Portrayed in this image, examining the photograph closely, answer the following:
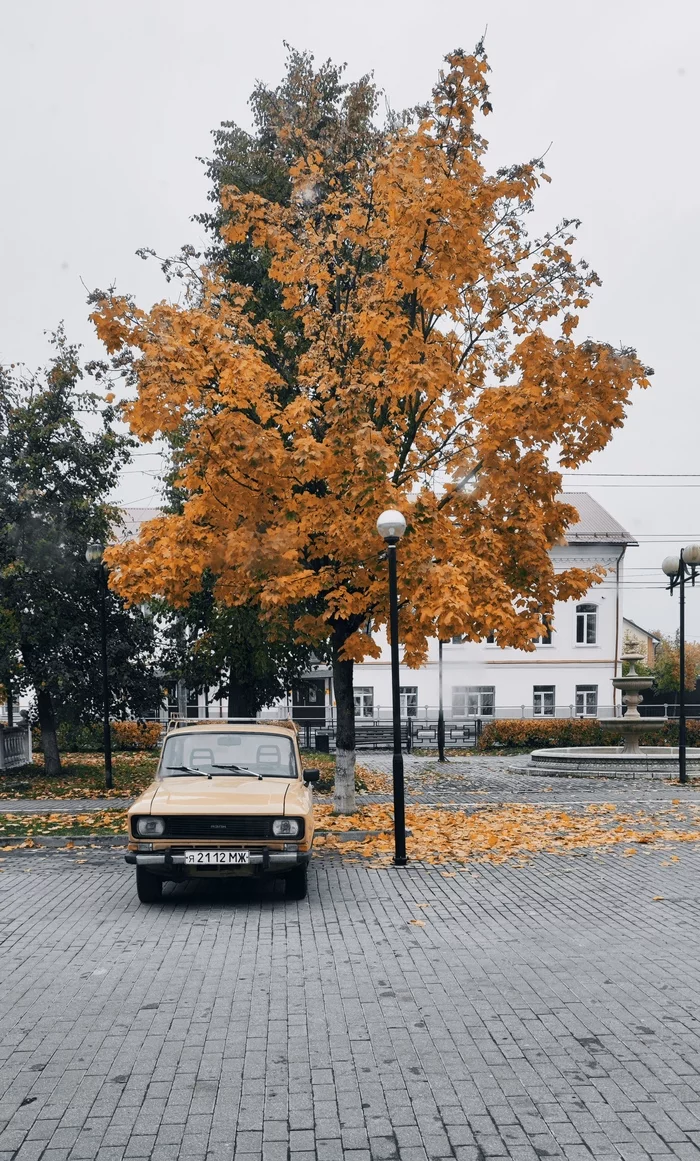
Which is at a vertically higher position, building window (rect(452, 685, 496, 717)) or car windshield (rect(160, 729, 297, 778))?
car windshield (rect(160, 729, 297, 778))

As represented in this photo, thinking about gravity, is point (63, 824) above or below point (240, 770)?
below

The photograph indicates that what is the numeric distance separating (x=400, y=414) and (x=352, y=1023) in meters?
10.5

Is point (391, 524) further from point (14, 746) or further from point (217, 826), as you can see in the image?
point (14, 746)

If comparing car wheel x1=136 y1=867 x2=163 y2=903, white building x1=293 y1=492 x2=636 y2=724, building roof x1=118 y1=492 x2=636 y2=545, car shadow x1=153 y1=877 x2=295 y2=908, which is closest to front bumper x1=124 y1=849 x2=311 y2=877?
car wheel x1=136 y1=867 x2=163 y2=903

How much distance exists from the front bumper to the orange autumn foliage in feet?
14.1

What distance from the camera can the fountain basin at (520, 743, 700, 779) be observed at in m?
24.4

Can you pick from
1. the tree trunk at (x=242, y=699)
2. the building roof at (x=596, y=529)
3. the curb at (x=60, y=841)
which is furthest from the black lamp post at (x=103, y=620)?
the building roof at (x=596, y=529)

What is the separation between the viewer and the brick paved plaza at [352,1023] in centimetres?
451

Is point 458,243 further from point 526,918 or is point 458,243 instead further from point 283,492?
point 526,918

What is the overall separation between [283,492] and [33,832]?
535 centimetres

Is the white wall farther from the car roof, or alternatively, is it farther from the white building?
the car roof

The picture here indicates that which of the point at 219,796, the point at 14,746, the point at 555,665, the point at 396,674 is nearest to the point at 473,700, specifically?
the point at 555,665

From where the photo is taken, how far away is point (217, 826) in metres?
9.00

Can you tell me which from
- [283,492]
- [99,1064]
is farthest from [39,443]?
[99,1064]
